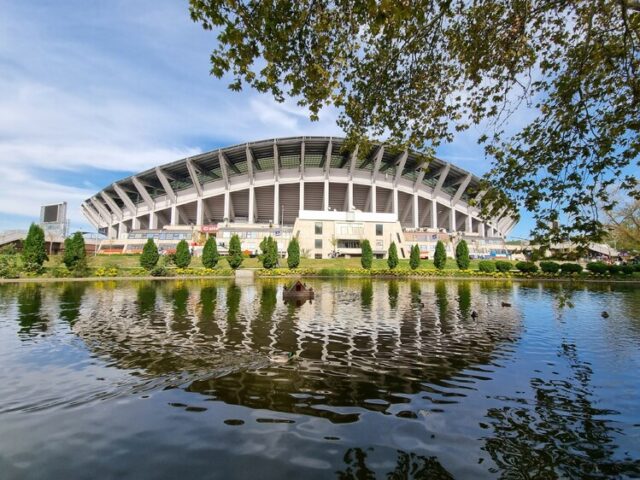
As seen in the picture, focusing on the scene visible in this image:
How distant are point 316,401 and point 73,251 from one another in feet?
122

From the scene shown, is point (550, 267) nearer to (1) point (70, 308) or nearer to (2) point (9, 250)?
(1) point (70, 308)

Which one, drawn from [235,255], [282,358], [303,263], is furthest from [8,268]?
[282,358]

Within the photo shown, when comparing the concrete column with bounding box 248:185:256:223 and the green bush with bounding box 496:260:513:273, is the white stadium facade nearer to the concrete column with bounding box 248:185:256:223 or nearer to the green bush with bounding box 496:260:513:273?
the concrete column with bounding box 248:185:256:223

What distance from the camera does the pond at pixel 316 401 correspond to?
3.84 meters

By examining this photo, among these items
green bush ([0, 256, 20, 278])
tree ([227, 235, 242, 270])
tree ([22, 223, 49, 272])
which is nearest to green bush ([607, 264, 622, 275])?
tree ([227, 235, 242, 270])

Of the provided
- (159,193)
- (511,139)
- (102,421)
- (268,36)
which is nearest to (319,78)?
(268,36)

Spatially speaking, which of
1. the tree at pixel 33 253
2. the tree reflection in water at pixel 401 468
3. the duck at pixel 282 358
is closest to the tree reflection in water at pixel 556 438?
the tree reflection in water at pixel 401 468

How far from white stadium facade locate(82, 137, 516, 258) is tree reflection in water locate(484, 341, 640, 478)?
182 ft

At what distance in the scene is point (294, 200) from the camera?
82375 millimetres

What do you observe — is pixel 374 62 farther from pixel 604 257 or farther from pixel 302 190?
pixel 604 257

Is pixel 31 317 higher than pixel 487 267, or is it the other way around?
pixel 487 267

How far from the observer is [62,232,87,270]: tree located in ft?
112

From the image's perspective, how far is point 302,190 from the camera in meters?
75.0

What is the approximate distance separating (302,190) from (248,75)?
228 feet
